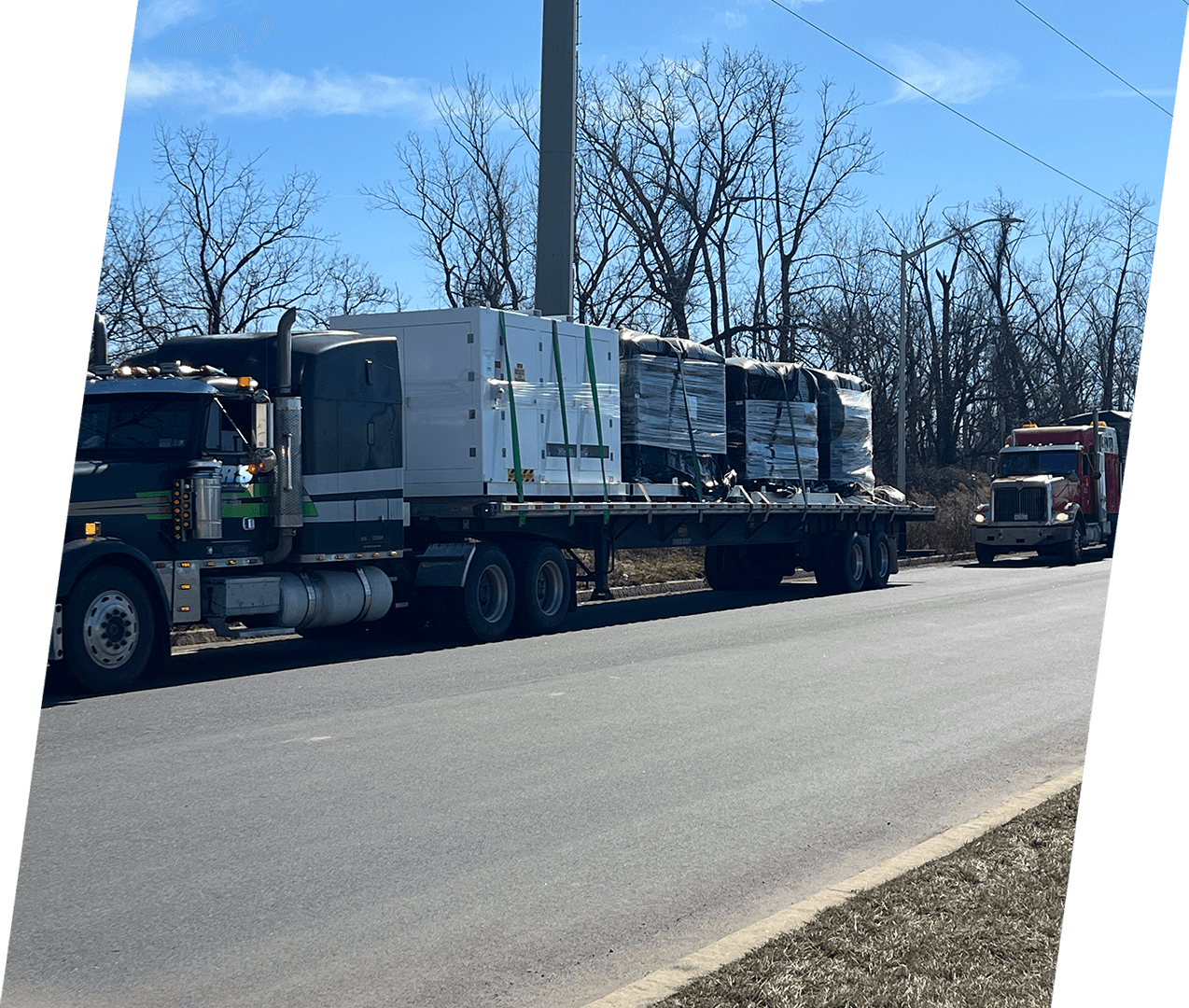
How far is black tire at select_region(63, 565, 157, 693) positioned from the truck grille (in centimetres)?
2532

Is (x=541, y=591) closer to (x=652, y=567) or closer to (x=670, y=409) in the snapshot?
(x=670, y=409)

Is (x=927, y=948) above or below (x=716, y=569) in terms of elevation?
below

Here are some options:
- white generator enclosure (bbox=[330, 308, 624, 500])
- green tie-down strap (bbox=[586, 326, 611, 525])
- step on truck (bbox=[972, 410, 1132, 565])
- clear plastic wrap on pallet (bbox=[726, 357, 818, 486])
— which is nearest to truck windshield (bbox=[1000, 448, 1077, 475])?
step on truck (bbox=[972, 410, 1132, 565])

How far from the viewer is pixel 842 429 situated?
25.0 meters

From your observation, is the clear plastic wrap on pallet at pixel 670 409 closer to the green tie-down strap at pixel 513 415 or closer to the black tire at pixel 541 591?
the black tire at pixel 541 591

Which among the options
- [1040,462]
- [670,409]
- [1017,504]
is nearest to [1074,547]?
[1017,504]

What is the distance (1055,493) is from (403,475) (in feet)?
71.3

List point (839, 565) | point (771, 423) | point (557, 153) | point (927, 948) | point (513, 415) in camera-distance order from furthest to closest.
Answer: point (839, 565)
point (771, 423)
point (557, 153)
point (513, 415)
point (927, 948)

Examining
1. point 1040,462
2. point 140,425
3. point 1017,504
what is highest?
point 1040,462

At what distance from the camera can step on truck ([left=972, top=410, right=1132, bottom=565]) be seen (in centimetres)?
3300

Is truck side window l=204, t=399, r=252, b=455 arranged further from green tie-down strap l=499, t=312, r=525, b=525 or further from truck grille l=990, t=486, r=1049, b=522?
truck grille l=990, t=486, r=1049, b=522

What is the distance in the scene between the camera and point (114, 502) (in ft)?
41.7

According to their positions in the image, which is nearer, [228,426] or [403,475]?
[228,426]

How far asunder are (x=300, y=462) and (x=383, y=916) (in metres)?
9.58
